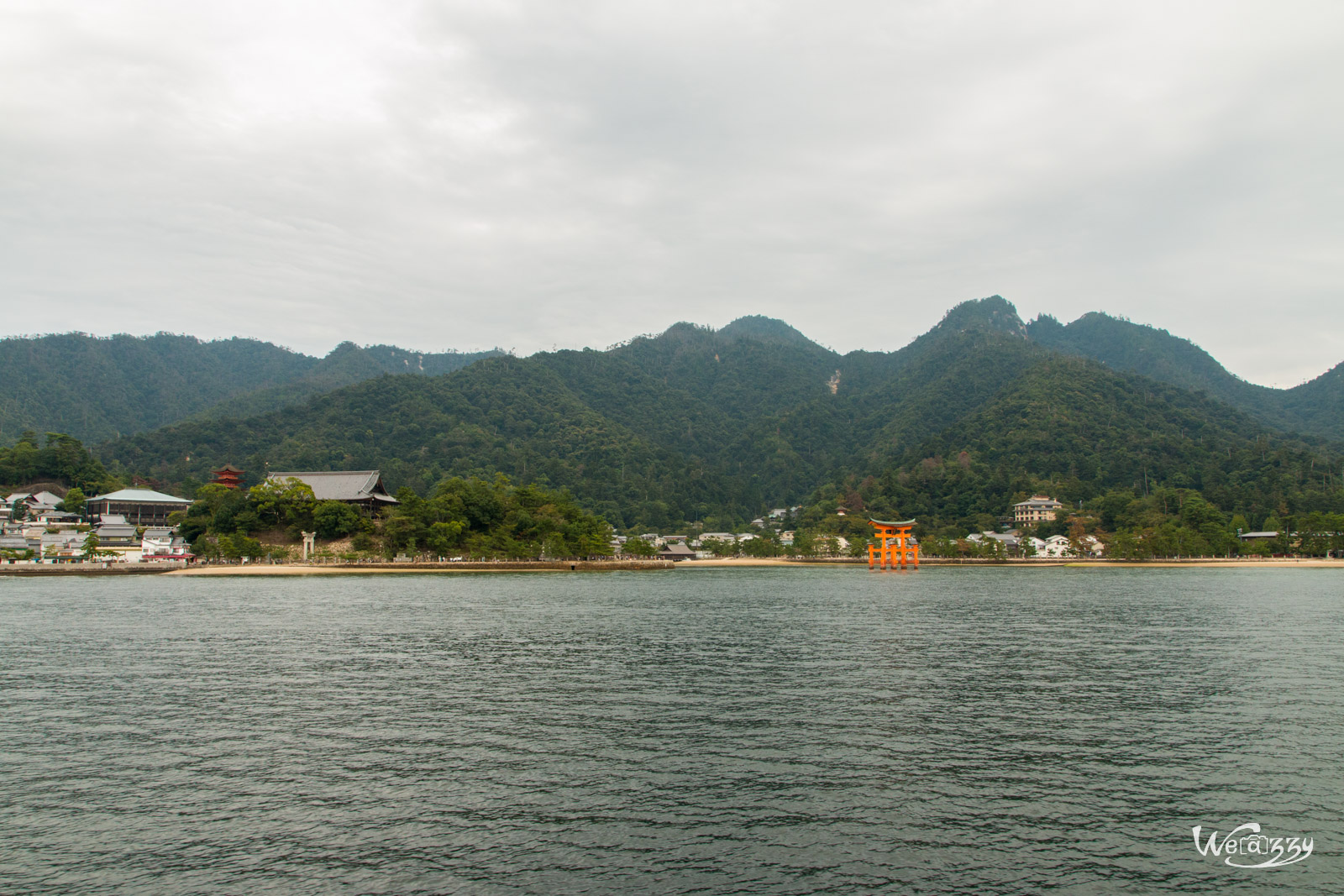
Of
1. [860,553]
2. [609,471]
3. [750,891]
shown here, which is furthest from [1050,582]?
[609,471]

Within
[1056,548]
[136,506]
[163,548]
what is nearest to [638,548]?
[163,548]

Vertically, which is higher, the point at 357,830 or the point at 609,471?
the point at 609,471

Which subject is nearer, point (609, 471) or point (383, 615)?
point (383, 615)

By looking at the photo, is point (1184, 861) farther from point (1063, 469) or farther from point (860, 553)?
point (1063, 469)

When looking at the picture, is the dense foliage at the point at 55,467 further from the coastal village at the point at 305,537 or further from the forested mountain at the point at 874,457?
the forested mountain at the point at 874,457

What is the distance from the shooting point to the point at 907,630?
115ft

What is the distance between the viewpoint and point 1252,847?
Answer: 1164cm

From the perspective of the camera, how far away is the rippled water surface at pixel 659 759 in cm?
1075

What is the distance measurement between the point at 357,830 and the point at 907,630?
2773 centimetres

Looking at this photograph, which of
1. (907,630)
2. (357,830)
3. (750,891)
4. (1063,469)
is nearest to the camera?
(750,891)

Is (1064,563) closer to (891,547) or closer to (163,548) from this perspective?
(891,547)

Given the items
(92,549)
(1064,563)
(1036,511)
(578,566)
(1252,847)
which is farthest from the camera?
(1036,511)

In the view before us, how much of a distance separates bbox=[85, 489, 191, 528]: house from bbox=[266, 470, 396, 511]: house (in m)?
19.0

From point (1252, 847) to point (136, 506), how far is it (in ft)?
390
